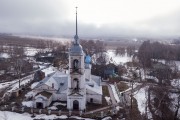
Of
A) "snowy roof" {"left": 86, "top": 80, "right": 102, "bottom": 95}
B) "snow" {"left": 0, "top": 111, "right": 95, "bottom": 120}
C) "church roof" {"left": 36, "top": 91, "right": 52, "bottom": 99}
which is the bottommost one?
"snow" {"left": 0, "top": 111, "right": 95, "bottom": 120}

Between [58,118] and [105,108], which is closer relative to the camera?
[58,118]

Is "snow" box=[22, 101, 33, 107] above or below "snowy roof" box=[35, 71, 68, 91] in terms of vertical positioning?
below

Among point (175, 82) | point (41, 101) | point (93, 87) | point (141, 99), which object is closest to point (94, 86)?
point (93, 87)

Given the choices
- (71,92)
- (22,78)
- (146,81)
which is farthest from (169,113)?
(22,78)

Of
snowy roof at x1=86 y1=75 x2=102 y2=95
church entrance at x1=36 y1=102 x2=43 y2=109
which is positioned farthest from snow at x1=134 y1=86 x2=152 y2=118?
church entrance at x1=36 y1=102 x2=43 y2=109

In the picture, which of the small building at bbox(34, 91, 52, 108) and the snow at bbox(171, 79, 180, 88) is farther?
the snow at bbox(171, 79, 180, 88)

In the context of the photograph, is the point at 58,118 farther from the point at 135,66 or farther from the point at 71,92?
the point at 135,66

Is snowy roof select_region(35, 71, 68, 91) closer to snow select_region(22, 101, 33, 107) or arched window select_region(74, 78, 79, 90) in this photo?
snow select_region(22, 101, 33, 107)

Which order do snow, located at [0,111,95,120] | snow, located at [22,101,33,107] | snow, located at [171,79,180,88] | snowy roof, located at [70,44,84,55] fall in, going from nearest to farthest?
snow, located at [0,111,95,120] < snowy roof, located at [70,44,84,55] < snow, located at [22,101,33,107] < snow, located at [171,79,180,88]

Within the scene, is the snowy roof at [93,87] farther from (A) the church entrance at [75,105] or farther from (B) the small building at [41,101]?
(B) the small building at [41,101]
